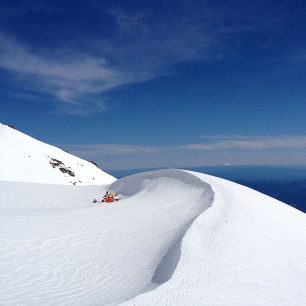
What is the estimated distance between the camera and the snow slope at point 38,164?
5566cm

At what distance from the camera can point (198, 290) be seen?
924cm

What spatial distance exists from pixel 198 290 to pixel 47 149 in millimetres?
66610

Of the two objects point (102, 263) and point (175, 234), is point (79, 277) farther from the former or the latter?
point (175, 234)

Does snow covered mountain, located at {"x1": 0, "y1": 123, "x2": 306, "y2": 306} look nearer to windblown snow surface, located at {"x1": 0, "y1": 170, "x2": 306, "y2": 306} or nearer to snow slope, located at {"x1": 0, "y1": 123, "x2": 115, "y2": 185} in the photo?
windblown snow surface, located at {"x1": 0, "y1": 170, "x2": 306, "y2": 306}

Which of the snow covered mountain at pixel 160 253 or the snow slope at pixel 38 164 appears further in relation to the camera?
the snow slope at pixel 38 164

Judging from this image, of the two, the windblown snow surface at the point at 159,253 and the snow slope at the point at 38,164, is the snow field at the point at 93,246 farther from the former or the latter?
the snow slope at the point at 38,164

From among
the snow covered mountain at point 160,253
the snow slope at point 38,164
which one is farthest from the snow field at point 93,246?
the snow slope at point 38,164

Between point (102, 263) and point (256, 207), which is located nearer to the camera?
point (102, 263)

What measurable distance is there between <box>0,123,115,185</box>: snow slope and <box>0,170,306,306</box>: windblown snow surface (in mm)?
33933

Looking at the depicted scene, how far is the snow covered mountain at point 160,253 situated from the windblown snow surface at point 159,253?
0.04 m

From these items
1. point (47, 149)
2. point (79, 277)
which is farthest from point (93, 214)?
point (47, 149)

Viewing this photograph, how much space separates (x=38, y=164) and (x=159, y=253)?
2034 inches

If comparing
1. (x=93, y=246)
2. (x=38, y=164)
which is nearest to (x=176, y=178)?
(x=93, y=246)

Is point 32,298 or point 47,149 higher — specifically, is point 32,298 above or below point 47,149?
below
